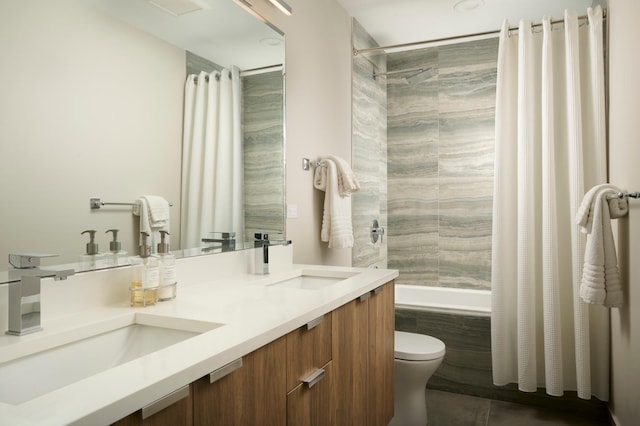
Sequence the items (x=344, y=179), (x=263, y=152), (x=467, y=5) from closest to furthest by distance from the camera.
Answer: (x=263, y=152) → (x=344, y=179) → (x=467, y=5)

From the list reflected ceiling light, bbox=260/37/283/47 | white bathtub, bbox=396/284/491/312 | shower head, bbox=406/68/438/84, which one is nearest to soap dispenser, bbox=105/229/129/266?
reflected ceiling light, bbox=260/37/283/47

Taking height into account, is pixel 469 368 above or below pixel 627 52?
below

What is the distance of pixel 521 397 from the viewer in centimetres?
268

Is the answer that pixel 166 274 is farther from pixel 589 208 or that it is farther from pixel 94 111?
pixel 589 208

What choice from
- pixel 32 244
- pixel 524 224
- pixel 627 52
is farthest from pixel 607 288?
pixel 32 244

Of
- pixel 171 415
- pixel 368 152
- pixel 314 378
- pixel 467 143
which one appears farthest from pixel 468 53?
pixel 171 415

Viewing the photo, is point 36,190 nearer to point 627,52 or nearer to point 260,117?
point 260,117

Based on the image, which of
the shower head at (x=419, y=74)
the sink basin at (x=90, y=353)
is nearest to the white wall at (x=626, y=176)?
the shower head at (x=419, y=74)

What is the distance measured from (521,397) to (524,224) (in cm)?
106

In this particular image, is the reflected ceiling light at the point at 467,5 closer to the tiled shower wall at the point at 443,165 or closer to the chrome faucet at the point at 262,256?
the tiled shower wall at the point at 443,165

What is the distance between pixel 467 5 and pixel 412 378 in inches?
95.0

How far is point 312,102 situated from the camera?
2.59m

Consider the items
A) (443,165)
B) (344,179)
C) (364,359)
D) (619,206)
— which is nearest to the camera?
(364,359)

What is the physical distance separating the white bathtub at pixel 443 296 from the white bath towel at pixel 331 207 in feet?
4.12
